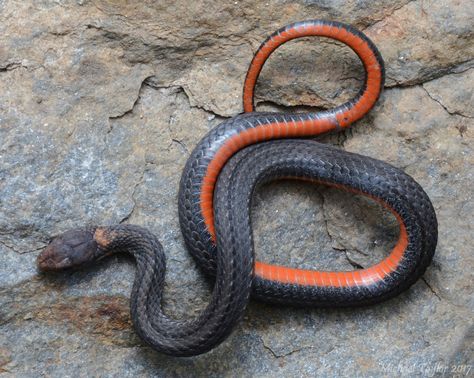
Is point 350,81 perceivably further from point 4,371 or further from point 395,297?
point 4,371

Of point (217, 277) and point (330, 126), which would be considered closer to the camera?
point (217, 277)

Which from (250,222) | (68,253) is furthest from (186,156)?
(68,253)

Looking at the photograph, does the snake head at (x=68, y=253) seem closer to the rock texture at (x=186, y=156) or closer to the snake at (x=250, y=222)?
the snake at (x=250, y=222)

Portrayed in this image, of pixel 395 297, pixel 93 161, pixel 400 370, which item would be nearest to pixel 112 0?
pixel 93 161

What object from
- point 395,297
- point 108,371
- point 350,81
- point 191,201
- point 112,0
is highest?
point 112,0

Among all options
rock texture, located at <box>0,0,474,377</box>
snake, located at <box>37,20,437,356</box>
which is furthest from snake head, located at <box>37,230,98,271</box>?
rock texture, located at <box>0,0,474,377</box>

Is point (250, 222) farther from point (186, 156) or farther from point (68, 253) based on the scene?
point (68, 253)
